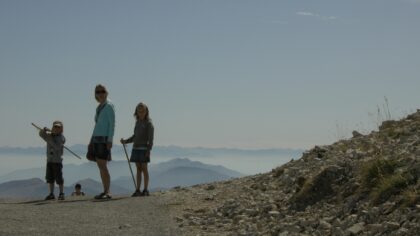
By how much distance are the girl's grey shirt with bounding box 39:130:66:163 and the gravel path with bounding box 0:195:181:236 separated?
59.1 inches

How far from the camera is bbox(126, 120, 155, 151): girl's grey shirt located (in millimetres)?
15258

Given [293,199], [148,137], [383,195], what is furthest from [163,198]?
[383,195]

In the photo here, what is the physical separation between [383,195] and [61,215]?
6406 mm

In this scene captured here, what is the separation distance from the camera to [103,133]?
14.3m

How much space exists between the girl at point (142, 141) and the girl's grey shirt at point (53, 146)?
199 centimetres

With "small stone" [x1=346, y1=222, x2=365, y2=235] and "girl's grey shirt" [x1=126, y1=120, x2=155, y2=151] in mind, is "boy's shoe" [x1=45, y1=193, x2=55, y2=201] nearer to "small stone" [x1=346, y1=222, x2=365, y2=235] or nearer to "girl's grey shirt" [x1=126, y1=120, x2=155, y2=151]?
"girl's grey shirt" [x1=126, y1=120, x2=155, y2=151]

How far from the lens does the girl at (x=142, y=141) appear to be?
15.2m

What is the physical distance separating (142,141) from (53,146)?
7.92 ft

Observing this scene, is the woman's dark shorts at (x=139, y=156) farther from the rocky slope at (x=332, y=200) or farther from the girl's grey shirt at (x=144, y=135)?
the rocky slope at (x=332, y=200)

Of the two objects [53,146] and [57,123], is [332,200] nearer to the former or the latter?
[53,146]

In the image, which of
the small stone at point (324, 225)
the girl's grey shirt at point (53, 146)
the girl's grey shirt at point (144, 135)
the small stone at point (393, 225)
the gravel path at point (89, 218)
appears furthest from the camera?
the girl's grey shirt at point (53, 146)

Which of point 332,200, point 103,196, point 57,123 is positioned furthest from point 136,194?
point 332,200

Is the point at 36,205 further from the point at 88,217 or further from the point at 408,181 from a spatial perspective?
the point at 408,181

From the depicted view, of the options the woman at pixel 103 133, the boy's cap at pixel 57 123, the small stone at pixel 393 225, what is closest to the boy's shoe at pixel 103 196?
the woman at pixel 103 133
